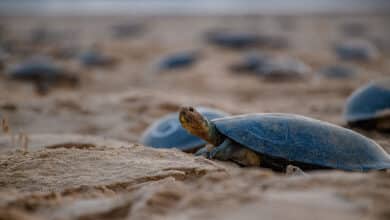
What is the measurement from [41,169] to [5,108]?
304cm

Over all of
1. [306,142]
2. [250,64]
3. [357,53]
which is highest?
[357,53]

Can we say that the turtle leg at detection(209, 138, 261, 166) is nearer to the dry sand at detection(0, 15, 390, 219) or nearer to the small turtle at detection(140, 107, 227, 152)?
the dry sand at detection(0, 15, 390, 219)

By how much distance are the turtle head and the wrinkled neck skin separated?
14 millimetres

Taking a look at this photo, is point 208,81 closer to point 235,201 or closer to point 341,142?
point 341,142

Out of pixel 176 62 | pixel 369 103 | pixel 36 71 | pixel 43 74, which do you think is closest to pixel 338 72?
pixel 176 62

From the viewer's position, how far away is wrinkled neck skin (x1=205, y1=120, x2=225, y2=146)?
2.56m

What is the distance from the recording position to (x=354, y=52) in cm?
1106

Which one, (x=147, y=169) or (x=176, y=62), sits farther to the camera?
(x=176, y=62)

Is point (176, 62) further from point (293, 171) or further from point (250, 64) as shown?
point (293, 171)

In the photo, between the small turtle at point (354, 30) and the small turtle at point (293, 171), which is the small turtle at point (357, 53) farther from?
the small turtle at point (293, 171)

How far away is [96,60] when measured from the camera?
33.5 feet

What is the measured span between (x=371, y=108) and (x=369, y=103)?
64 millimetres

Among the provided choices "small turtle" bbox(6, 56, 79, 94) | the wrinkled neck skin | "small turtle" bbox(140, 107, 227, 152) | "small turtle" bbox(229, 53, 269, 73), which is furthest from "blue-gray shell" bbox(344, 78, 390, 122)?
"small turtle" bbox(6, 56, 79, 94)

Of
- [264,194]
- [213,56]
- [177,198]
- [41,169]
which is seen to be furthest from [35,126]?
[213,56]
